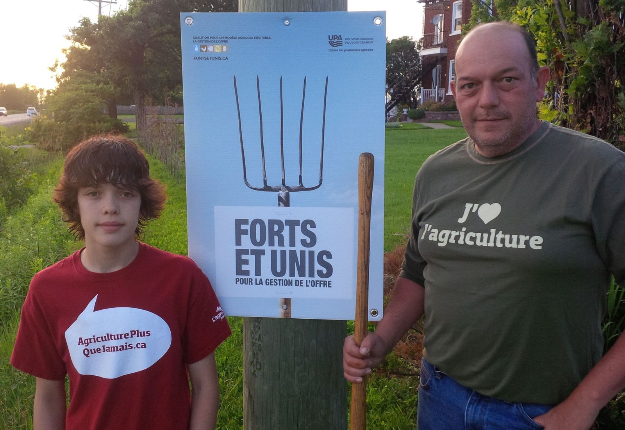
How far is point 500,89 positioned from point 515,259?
545 millimetres

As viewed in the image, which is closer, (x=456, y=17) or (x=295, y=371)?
(x=295, y=371)

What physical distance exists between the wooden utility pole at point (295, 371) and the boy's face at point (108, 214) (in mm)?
544

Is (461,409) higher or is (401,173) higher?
(401,173)

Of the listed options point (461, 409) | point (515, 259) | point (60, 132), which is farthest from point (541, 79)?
point (60, 132)

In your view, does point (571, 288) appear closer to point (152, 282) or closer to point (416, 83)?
point (152, 282)

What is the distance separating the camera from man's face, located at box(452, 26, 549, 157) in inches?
70.1

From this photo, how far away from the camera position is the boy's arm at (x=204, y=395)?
6.16ft

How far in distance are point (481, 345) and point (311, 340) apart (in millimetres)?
583

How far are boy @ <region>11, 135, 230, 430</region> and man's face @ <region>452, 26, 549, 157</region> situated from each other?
1.06m

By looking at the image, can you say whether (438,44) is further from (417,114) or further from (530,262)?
(530,262)

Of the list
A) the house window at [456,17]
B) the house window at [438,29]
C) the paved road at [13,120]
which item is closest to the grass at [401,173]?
the house window at [456,17]

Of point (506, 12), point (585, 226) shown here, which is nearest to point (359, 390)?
point (585, 226)

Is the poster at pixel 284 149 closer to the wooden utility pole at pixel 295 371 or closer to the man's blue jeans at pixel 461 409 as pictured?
the wooden utility pole at pixel 295 371

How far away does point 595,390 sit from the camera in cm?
160
